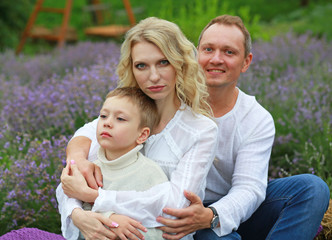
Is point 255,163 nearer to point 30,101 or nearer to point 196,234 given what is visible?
point 196,234

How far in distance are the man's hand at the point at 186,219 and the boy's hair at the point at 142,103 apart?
396 mm

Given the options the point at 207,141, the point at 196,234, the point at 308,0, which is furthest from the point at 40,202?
the point at 308,0

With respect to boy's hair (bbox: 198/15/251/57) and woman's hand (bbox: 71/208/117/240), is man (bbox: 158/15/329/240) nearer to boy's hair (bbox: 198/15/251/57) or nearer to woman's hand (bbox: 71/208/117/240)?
boy's hair (bbox: 198/15/251/57)

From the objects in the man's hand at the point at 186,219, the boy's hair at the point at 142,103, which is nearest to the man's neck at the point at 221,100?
the boy's hair at the point at 142,103

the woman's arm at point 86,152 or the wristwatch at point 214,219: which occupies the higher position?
the woman's arm at point 86,152

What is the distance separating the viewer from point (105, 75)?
4.04m

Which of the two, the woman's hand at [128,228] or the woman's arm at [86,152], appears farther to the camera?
the woman's arm at [86,152]

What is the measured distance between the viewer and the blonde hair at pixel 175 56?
2072 millimetres

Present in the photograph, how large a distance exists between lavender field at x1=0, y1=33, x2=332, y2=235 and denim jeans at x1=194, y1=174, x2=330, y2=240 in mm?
542

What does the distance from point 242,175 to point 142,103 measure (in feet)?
2.07

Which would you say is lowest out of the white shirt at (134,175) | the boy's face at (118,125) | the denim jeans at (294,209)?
the denim jeans at (294,209)

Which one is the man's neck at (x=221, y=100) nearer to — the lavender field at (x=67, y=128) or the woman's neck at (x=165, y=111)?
the woman's neck at (x=165, y=111)

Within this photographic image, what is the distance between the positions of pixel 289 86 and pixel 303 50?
1.69 m

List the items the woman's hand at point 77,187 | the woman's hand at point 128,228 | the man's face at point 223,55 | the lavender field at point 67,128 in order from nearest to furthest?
the woman's hand at point 128,228 → the woman's hand at point 77,187 → the man's face at point 223,55 → the lavender field at point 67,128
